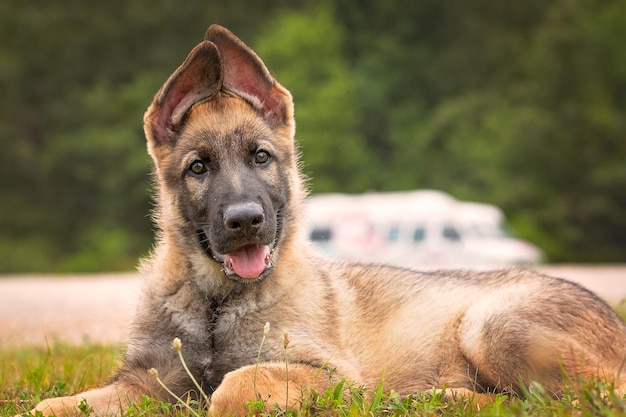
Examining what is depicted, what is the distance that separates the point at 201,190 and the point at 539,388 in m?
2.16

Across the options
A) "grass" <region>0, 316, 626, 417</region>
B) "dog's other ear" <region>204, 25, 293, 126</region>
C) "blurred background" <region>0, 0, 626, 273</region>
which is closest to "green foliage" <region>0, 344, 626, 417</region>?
"grass" <region>0, 316, 626, 417</region>


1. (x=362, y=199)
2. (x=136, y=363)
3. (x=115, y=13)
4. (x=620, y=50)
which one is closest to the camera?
(x=136, y=363)

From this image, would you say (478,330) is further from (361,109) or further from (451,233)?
(361,109)

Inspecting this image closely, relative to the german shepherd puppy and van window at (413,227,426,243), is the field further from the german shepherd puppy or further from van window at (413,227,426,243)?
van window at (413,227,426,243)

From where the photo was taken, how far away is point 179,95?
5258mm

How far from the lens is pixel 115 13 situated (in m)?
39.4

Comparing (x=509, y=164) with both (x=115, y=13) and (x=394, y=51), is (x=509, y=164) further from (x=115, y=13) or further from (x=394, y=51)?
(x=115, y=13)

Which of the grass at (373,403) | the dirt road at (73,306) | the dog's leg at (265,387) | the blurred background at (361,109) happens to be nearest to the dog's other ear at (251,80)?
the dog's leg at (265,387)

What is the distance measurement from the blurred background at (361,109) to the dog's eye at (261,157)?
2479cm

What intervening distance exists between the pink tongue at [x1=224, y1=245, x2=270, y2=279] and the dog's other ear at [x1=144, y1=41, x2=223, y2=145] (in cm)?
88

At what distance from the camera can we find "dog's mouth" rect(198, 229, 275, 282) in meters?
4.86

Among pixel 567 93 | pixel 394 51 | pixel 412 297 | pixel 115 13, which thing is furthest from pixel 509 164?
pixel 412 297

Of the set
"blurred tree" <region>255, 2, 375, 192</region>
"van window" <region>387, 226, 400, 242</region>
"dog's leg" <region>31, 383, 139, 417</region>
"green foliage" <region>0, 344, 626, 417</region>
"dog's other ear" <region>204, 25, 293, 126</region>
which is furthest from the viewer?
"blurred tree" <region>255, 2, 375, 192</region>

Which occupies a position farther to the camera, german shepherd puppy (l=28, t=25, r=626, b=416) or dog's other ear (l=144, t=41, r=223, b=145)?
dog's other ear (l=144, t=41, r=223, b=145)
